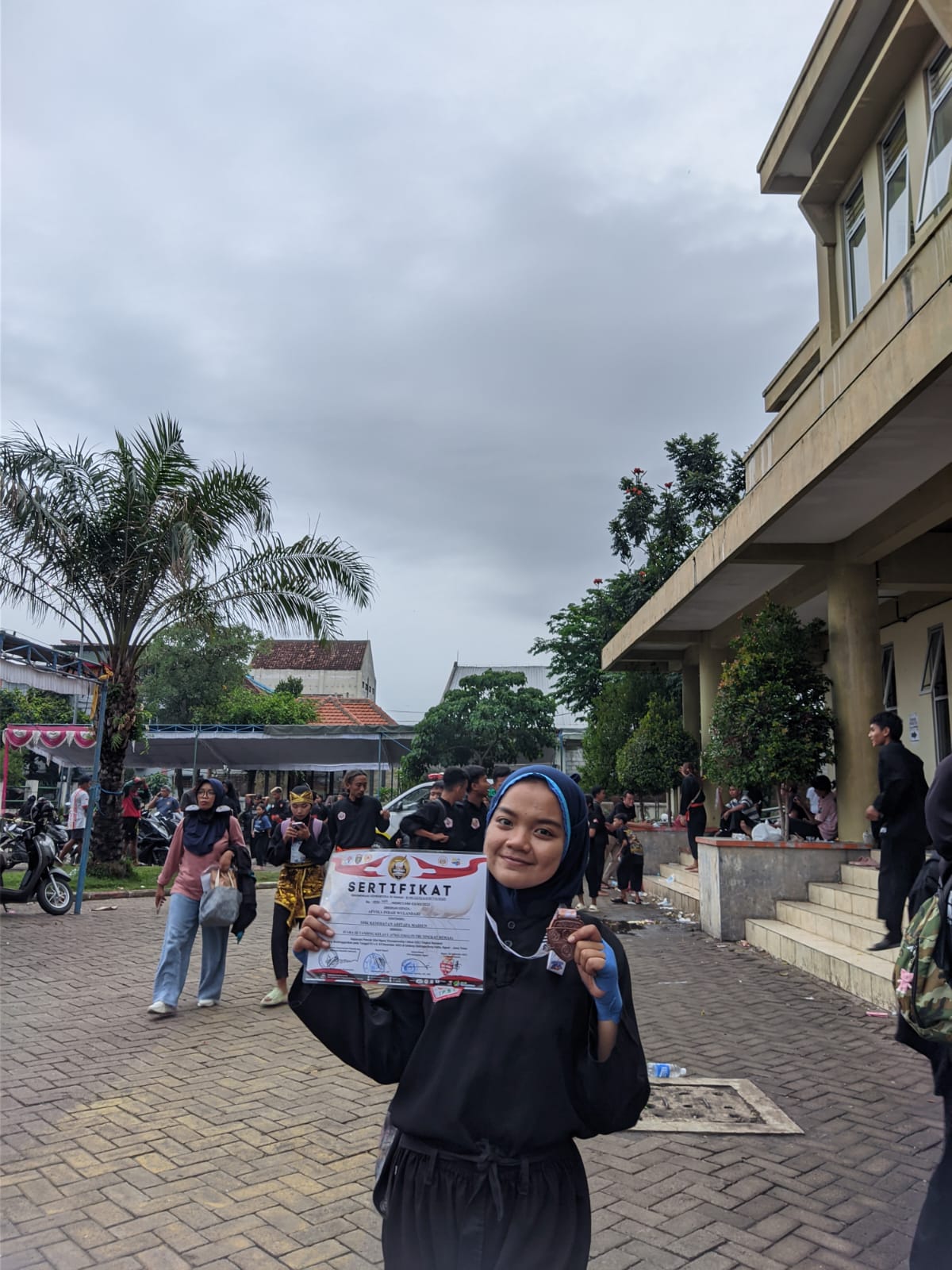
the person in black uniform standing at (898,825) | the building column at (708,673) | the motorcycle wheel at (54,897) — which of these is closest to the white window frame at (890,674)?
the building column at (708,673)

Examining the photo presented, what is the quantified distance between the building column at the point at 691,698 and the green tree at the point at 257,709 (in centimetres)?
2476

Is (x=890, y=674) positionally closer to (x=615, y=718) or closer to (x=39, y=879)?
(x=615, y=718)

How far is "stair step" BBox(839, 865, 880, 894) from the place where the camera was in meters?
9.52

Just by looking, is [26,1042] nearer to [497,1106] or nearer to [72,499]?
[497,1106]

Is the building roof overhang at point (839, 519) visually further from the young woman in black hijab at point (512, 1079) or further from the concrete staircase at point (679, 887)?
the young woman in black hijab at point (512, 1079)

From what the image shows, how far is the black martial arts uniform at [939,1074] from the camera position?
8.54 feet

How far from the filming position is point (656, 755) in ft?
59.5

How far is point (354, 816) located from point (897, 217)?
8.84 m

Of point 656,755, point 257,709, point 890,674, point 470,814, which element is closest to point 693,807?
point 656,755

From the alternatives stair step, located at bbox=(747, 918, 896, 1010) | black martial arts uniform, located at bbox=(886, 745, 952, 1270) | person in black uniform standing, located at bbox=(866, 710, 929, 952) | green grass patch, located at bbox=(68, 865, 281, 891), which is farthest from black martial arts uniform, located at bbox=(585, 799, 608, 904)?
black martial arts uniform, located at bbox=(886, 745, 952, 1270)

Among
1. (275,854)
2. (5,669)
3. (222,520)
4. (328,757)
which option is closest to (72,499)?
(222,520)

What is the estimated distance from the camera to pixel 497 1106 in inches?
74.4

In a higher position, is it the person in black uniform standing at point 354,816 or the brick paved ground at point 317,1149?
the person in black uniform standing at point 354,816

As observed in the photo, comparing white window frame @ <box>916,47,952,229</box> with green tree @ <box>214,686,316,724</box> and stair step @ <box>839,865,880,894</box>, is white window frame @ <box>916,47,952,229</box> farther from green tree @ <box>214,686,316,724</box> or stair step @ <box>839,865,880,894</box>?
green tree @ <box>214,686,316,724</box>
